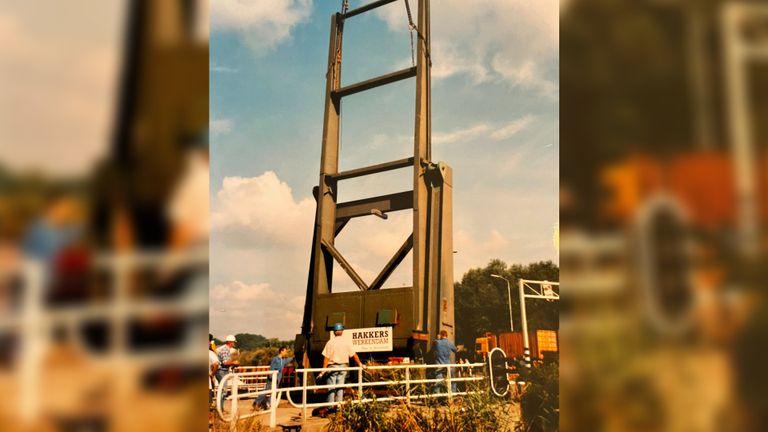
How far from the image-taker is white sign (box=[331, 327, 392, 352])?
6.30 meters

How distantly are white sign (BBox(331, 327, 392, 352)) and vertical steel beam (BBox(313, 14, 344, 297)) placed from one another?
47.0 inches

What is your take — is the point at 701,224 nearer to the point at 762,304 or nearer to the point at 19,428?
the point at 762,304

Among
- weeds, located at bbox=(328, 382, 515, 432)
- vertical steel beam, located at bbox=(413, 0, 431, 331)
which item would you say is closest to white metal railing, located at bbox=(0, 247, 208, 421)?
weeds, located at bbox=(328, 382, 515, 432)

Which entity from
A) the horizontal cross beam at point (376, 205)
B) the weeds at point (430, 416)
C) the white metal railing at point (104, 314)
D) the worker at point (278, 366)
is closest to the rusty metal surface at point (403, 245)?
the horizontal cross beam at point (376, 205)

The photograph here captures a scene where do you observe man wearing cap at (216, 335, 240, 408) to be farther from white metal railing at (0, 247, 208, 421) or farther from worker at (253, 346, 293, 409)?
white metal railing at (0, 247, 208, 421)

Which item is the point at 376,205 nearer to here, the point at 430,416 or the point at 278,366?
the point at 278,366

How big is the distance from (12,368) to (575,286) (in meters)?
0.59

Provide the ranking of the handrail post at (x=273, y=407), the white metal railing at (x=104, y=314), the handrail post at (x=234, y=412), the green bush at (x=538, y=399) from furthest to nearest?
the handrail post at (x=273, y=407)
the handrail post at (x=234, y=412)
the green bush at (x=538, y=399)
the white metal railing at (x=104, y=314)

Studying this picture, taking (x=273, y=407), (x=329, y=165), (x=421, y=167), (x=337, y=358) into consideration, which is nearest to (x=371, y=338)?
(x=337, y=358)

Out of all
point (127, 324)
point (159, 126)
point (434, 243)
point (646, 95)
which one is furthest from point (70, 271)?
point (434, 243)

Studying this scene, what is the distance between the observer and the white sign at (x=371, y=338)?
20.7 feet

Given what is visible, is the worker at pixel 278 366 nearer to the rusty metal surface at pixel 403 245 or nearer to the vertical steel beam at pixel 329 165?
the rusty metal surface at pixel 403 245

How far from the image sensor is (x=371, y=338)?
6.35 m

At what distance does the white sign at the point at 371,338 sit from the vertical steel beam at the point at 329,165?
119 cm
